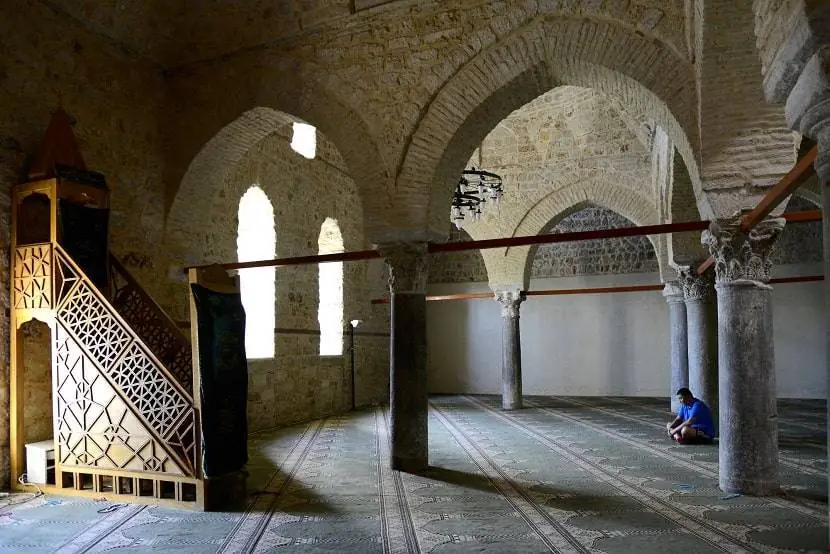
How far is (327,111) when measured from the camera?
Answer: 777 centimetres

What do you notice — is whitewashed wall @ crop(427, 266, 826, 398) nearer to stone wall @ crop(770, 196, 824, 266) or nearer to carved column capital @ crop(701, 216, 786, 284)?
stone wall @ crop(770, 196, 824, 266)

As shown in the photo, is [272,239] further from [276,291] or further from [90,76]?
[90,76]

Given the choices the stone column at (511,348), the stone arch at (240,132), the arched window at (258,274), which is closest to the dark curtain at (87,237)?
the stone arch at (240,132)

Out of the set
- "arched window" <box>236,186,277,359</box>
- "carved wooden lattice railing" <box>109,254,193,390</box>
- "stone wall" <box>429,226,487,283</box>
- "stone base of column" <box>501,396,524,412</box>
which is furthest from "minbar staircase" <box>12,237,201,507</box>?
"stone wall" <box>429,226,487,283</box>

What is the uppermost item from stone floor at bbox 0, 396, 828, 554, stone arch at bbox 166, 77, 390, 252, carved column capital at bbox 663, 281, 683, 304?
stone arch at bbox 166, 77, 390, 252

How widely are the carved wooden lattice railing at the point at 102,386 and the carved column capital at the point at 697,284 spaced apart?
6988 millimetres

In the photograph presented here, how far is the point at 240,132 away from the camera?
→ 8625mm

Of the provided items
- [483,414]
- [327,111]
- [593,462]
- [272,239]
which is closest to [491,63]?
[327,111]

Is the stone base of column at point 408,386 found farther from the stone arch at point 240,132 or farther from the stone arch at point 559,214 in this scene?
the stone arch at point 559,214

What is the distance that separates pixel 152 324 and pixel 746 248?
579 cm

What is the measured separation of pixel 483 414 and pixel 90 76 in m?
8.91

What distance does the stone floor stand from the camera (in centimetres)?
481

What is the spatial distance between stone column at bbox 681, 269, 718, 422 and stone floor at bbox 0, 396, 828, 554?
2.95 ft

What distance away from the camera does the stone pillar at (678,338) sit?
11945 mm
